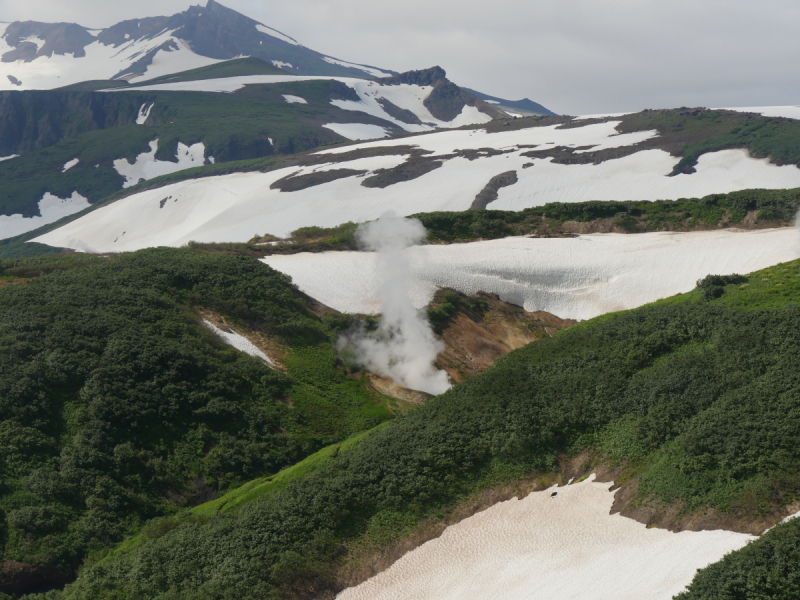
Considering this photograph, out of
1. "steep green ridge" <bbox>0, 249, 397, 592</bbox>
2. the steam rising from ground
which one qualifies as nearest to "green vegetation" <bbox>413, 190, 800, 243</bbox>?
the steam rising from ground

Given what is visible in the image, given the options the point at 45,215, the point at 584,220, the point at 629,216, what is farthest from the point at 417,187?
the point at 45,215

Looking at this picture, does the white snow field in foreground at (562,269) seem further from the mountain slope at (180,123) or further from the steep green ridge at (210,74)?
the steep green ridge at (210,74)

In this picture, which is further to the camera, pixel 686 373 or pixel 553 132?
pixel 553 132

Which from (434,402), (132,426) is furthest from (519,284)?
(132,426)

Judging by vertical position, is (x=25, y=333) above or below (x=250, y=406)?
above

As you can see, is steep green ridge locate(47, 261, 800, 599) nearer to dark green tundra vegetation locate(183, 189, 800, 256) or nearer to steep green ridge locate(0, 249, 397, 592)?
steep green ridge locate(0, 249, 397, 592)

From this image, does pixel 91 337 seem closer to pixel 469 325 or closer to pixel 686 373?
pixel 469 325

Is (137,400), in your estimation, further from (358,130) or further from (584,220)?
(358,130)
